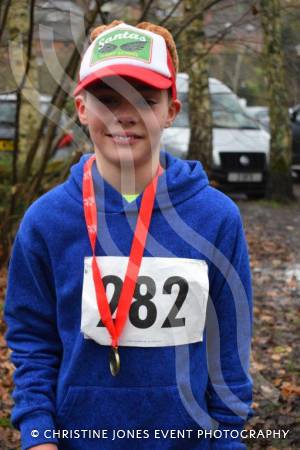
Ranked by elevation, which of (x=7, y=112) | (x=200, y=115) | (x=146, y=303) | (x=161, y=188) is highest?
(x=161, y=188)

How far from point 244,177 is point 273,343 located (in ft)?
29.2

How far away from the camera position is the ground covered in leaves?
4.67m

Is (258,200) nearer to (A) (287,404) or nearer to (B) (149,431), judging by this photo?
(A) (287,404)

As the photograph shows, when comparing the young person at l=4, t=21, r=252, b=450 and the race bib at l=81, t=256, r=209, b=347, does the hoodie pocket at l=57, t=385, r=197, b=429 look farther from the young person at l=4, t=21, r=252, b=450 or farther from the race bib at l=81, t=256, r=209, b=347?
the race bib at l=81, t=256, r=209, b=347

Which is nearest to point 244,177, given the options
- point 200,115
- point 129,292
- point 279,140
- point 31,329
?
point 279,140

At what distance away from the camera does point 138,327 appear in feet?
7.23

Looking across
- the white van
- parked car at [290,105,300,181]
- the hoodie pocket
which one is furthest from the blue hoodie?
parked car at [290,105,300,181]

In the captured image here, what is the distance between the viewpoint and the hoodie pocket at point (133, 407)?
222 centimetres

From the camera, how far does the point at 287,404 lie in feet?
16.3

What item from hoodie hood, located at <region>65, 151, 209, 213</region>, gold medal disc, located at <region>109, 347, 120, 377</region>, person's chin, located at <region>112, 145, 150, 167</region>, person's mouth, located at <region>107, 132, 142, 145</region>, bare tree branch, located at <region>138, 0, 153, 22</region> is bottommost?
gold medal disc, located at <region>109, 347, 120, 377</region>

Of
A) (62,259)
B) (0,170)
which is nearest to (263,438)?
(62,259)

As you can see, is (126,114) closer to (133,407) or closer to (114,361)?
(114,361)

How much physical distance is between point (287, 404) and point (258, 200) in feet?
33.8

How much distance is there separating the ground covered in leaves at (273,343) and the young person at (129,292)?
2245 mm
